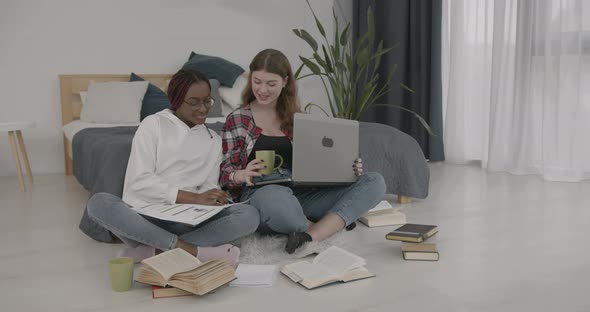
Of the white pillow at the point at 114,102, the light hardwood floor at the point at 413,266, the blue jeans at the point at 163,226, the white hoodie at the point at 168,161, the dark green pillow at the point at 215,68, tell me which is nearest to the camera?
the light hardwood floor at the point at 413,266

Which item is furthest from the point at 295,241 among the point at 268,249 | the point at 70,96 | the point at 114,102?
the point at 70,96

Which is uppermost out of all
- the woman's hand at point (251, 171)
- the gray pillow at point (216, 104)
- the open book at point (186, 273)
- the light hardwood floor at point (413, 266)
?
the gray pillow at point (216, 104)

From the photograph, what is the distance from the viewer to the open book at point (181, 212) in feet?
6.96

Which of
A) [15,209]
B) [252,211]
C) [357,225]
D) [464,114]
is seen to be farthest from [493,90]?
[15,209]

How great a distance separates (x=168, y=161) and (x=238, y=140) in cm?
31

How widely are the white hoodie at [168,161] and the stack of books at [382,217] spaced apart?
0.79m

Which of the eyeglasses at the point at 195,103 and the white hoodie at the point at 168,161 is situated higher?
the eyeglasses at the point at 195,103

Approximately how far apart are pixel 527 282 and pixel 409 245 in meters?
0.47

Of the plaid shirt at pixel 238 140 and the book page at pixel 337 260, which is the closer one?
the book page at pixel 337 260

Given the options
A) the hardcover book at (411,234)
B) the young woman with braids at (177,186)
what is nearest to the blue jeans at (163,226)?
the young woman with braids at (177,186)

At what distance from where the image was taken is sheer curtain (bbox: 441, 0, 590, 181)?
13.2 ft

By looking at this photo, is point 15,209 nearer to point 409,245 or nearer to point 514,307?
point 409,245

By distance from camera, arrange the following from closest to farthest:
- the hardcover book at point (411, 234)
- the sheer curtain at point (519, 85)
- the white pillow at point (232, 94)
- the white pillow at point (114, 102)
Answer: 1. the hardcover book at point (411, 234)
2. the sheer curtain at point (519, 85)
3. the white pillow at point (114, 102)
4. the white pillow at point (232, 94)

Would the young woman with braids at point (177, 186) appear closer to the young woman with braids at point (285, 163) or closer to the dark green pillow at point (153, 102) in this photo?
the young woman with braids at point (285, 163)
